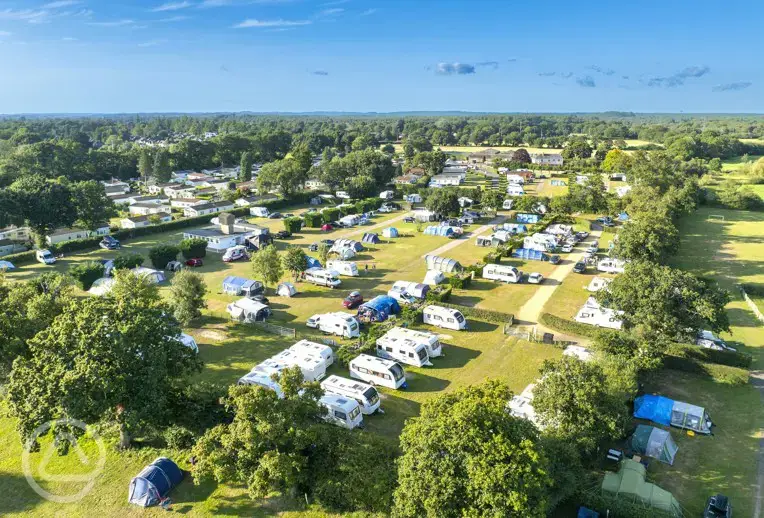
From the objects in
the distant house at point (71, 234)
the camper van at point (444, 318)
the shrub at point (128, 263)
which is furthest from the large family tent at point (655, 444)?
the distant house at point (71, 234)

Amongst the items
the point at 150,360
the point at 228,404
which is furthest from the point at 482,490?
the point at 150,360

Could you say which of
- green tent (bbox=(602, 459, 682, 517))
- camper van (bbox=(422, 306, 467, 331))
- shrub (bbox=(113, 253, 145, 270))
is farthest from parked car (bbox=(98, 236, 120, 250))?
green tent (bbox=(602, 459, 682, 517))

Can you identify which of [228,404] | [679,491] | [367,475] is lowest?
[679,491]

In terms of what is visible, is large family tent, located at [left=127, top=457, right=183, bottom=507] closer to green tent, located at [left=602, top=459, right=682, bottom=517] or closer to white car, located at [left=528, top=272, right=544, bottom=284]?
green tent, located at [left=602, top=459, right=682, bottom=517]

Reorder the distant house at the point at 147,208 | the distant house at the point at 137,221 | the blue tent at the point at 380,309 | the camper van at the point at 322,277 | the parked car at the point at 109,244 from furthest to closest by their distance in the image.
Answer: the distant house at the point at 147,208
the distant house at the point at 137,221
the parked car at the point at 109,244
the camper van at the point at 322,277
the blue tent at the point at 380,309

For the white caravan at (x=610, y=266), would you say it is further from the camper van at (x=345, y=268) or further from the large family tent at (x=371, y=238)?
the large family tent at (x=371, y=238)

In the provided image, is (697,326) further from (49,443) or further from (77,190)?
(77,190)
